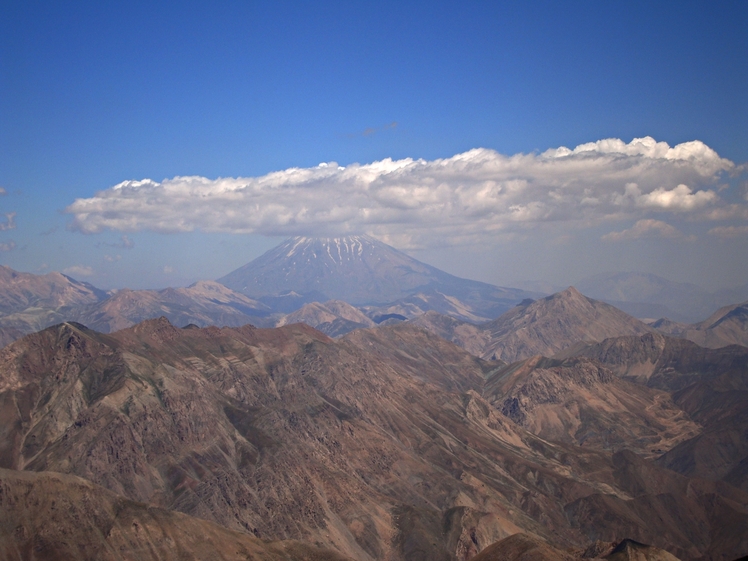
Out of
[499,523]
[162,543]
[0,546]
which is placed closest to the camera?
[0,546]

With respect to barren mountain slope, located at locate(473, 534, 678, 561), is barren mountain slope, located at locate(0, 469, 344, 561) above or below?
above

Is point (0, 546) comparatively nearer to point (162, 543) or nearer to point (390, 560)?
point (162, 543)

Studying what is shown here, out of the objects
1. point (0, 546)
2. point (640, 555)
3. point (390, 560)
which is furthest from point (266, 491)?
point (640, 555)

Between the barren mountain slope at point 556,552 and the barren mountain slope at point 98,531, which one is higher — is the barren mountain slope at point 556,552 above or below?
below

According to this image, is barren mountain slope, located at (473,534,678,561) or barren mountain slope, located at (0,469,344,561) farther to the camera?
barren mountain slope, located at (473,534,678,561)

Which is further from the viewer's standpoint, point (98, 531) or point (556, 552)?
point (556, 552)

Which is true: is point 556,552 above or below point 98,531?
below

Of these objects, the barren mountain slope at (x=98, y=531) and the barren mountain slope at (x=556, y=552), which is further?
the barren mountain slope at (x=556, y=552)

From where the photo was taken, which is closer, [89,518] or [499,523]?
[89,518]
